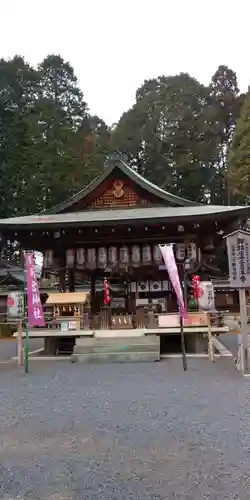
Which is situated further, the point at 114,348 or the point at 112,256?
the point at 112,256

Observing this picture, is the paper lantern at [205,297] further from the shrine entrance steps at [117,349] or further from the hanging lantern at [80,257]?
the hanging lantern at [80,257]

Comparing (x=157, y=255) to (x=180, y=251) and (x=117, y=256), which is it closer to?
(x=180, y=251)

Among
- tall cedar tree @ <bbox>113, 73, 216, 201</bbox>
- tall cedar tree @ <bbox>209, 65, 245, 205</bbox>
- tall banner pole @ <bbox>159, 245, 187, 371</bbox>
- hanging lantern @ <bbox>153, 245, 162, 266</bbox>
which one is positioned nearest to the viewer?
tall banner pole @ <bbox>159, 245, 187, 371</bbox>

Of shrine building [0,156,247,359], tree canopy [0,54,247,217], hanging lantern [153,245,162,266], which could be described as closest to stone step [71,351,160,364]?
shrine building [0,156,247,359]

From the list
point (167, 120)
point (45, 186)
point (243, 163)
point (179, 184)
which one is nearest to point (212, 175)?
point (179, 184)

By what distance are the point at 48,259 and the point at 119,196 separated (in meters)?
3.97

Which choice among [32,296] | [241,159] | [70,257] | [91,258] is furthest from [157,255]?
[241,159]

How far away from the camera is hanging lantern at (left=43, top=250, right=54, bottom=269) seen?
1484cm

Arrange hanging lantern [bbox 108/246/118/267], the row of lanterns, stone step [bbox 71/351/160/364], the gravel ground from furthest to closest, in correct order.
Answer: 1. hanging lantern [bbox 108/246/118/267]
2. the row of lanterns
3. stone step [bbox 71/351/160/364]
4. the gravel ground

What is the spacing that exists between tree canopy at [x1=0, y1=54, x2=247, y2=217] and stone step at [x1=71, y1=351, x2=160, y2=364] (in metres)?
25.6

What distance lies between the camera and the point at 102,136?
46.2 meters

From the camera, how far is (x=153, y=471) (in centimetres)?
377

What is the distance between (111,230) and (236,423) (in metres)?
9.45

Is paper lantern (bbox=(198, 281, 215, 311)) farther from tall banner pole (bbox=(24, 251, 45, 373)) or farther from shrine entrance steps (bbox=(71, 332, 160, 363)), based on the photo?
tall banner pole (bbox=(24, 251, 45, 373))
